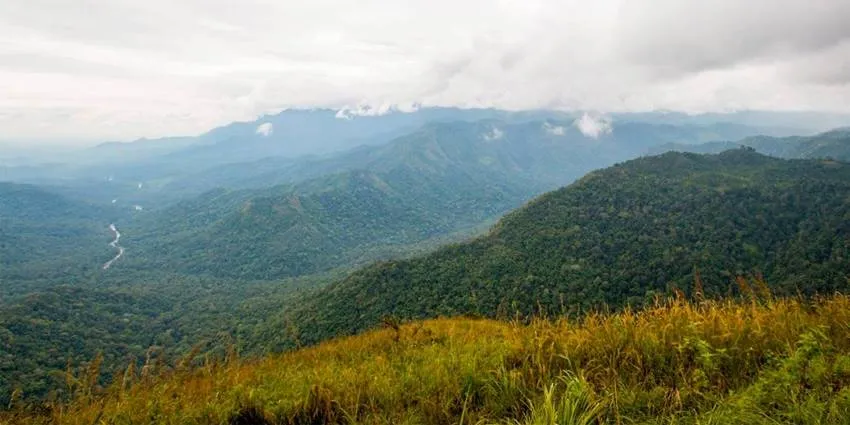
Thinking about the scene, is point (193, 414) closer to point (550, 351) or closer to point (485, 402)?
point (485, 402)

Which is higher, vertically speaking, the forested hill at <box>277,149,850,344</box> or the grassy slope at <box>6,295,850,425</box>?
the grassy slope at <box>6,295,850,425</box>

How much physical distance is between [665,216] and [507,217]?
33.2 meters

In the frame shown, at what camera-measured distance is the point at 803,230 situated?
8112 cm

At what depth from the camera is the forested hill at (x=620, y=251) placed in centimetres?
5984

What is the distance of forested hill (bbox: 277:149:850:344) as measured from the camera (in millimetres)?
59844

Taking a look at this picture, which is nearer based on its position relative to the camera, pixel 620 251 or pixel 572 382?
pixel 572 382

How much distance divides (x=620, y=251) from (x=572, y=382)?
275 ft

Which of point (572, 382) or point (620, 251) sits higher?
point (572, 382)

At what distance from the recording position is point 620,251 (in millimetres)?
80125

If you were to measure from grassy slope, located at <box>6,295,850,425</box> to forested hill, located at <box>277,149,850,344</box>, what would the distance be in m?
39.9

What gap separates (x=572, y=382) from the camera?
3297mm

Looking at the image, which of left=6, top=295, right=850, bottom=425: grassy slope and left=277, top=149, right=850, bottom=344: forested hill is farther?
left=277, top=149, right=850, bottom=344: forested hill

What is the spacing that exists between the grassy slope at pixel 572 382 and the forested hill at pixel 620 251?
39863 mm

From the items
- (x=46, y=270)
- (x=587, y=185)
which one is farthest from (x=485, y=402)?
(x=46, y=270)
